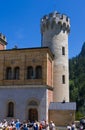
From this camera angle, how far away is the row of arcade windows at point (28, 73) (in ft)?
120

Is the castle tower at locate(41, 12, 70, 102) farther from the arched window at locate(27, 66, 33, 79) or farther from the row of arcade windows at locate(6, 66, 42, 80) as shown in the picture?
the arched window at locate(27, 66, 33, 79)

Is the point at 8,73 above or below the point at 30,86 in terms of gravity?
above

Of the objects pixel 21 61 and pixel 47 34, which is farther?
pixel 47 34

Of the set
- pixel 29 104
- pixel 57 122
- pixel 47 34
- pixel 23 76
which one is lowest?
pixel 57 122

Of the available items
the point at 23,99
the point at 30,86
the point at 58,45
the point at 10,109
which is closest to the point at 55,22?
the point at 58,45

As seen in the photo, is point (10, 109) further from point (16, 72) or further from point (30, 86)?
point (16, 72)

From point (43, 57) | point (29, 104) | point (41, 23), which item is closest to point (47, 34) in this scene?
point (41, 23)

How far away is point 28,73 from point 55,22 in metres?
10.9

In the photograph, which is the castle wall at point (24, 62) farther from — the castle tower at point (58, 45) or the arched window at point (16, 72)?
the castle tower at point (58, 45)

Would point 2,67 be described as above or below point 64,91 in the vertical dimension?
above

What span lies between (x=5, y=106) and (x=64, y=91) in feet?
31.1

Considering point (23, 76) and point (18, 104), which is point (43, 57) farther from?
point (18, 104)

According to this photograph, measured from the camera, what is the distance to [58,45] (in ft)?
138

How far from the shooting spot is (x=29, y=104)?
35.7 metres
